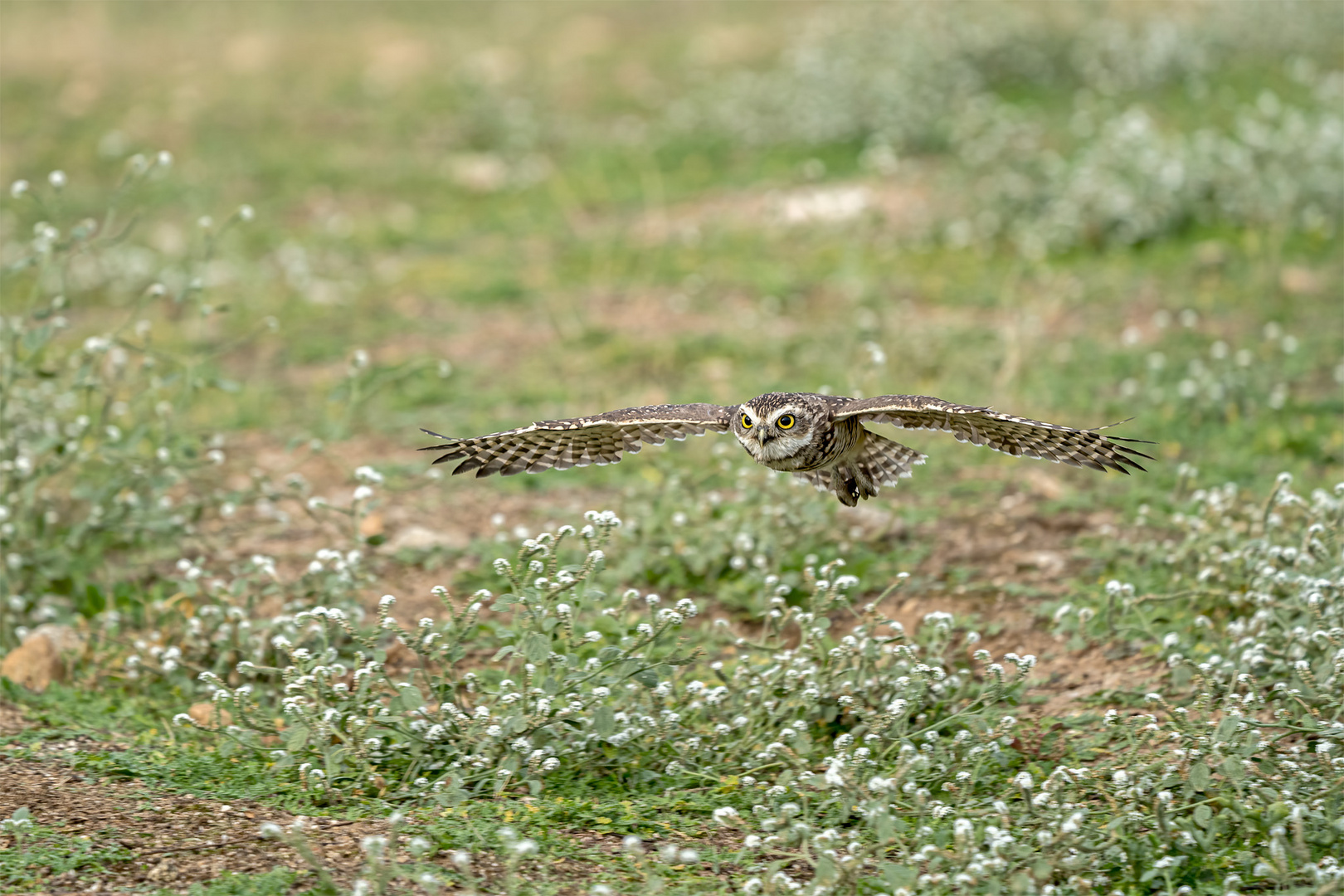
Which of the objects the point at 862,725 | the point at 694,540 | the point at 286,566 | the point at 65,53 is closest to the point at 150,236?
the point at 65,53

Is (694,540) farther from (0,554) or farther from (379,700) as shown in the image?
(0,554)

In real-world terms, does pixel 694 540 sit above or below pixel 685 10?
below

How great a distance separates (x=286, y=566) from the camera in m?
6.80

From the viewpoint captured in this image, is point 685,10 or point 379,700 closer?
point 379,700

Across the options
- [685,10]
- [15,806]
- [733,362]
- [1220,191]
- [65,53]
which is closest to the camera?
[15,806]

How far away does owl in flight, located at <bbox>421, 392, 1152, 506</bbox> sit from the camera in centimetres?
485

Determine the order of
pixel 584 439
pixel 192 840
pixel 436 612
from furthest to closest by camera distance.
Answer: pixel 436 612
pixel 584 439
pixel 192 840

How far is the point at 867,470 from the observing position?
5836 mm

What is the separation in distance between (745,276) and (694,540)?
188 inches

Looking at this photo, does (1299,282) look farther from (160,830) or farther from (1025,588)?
(160,830)

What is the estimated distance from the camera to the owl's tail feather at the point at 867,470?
5.75m

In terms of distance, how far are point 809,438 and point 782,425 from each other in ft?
0.42

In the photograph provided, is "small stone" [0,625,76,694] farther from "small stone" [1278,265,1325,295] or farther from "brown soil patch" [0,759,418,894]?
"small stone" [1278,265,1325,295]

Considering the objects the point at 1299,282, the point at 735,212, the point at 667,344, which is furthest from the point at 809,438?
the point at 735,212
